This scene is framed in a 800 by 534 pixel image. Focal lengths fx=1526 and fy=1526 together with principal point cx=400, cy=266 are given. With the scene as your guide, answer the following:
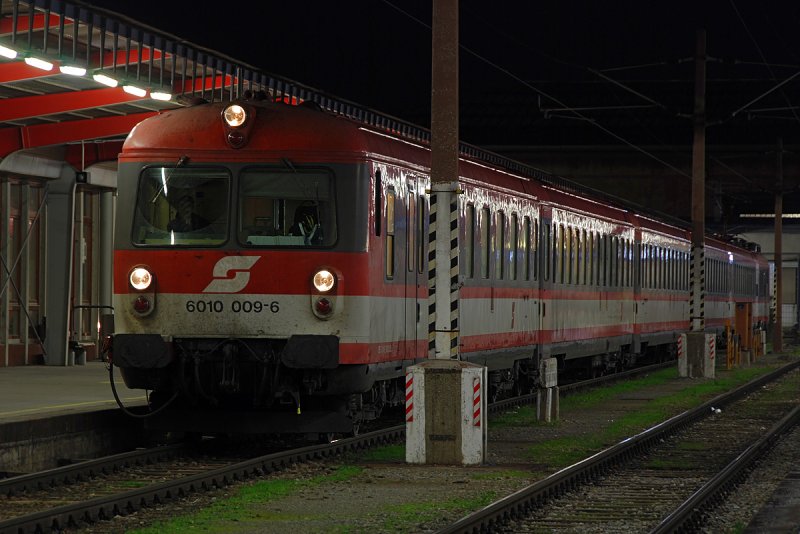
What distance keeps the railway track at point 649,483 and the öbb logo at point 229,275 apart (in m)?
3.73

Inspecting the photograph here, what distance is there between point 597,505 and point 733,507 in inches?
49.5

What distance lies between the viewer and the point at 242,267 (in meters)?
15.3

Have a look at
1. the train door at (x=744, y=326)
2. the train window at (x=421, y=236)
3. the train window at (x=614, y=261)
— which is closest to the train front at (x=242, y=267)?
the train window at (x=421, y=236)

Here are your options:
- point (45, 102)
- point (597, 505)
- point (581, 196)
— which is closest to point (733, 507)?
point (597, 505)

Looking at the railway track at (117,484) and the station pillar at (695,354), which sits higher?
the station pillar at (695,354)

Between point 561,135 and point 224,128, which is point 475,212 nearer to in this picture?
point 224,128

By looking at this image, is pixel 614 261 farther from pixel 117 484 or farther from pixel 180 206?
pixel 117 484

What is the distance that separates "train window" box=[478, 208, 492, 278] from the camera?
66.7 ft

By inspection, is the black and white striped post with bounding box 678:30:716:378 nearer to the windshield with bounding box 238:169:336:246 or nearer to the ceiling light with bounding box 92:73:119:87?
the ceiling light with bounding box 92:73:119:87

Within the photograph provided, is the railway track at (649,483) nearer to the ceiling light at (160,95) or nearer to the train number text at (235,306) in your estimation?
the train number text at (235,306)

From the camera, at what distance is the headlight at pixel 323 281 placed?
1525 centimetres

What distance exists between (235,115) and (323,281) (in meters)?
1.96

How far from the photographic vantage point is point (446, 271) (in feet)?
49.8

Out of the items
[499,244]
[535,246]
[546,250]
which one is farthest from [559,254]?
[499,244]
